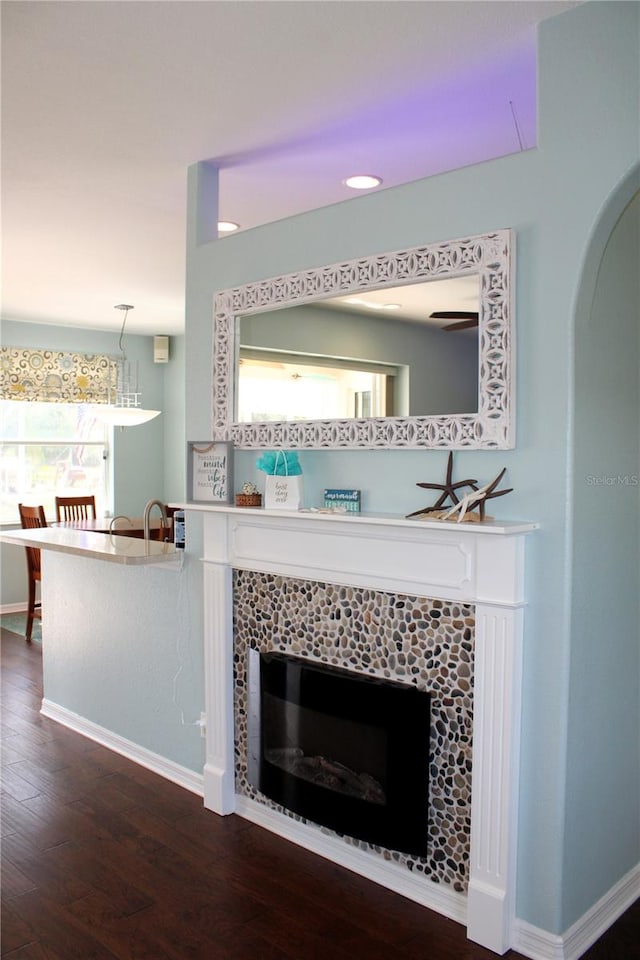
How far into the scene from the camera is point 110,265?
4949 mm

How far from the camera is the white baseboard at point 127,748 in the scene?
130 inches

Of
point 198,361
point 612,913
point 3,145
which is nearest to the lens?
point 612,913

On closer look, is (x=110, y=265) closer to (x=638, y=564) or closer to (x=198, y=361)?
(x=198, y=361)

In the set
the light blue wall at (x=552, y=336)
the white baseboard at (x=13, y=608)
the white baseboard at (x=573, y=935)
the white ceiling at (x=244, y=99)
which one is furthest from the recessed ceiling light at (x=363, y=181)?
the white baseboard at (x=13, y=608)

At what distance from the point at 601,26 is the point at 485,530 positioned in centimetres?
137

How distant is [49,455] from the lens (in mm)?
7223

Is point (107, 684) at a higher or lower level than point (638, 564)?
lower

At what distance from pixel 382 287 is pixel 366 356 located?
23cm

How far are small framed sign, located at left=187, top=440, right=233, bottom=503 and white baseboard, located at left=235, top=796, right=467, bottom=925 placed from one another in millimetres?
1205

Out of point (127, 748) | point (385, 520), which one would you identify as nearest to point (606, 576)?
point (385, 520)

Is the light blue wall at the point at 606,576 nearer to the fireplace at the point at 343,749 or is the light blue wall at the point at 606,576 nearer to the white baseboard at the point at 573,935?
the white baseboard at the point at 573,935

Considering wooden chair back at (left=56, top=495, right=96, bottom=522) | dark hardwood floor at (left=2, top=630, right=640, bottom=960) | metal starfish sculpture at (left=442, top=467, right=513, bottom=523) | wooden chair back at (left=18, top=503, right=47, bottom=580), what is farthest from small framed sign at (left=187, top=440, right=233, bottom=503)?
wooden chair back at (left=56, top=495, right=96, bottom=522)

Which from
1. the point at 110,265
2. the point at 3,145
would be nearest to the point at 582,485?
the point at 3,145

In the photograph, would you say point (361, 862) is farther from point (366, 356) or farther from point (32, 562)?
point (32, 562)
